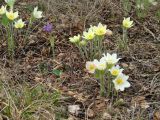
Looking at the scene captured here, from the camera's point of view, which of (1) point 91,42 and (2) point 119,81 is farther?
(1) point 91,42

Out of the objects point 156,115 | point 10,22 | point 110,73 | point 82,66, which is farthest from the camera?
point 10,22

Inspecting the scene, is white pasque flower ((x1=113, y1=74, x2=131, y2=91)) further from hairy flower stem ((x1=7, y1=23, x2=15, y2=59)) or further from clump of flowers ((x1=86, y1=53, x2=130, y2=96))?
hairy flower stem ((x1=7, y1=23, x2=15, y2=59))

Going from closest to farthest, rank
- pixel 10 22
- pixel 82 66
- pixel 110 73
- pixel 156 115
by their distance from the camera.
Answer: pixel 156 115 < pixel 110 73 < pixel 82 66 < pixel 10 22

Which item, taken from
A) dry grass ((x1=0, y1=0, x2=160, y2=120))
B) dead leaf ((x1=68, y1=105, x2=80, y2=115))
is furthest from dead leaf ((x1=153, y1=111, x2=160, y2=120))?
dead leaf ((x1=68, y1=105, x2=80, y2=115))

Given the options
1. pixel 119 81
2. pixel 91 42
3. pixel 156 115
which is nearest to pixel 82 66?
pixel 91 42

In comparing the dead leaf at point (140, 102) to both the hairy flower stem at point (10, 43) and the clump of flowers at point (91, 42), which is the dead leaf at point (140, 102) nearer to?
the clump of flowers at point (91, 42)

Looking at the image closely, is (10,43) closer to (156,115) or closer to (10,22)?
(10,22)

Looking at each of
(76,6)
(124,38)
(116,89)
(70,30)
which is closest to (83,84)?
(116,89)

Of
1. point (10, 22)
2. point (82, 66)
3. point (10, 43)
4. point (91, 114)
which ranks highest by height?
point (10, 22)

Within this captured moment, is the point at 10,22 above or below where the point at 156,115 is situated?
above
